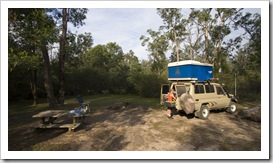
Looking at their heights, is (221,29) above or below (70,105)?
above

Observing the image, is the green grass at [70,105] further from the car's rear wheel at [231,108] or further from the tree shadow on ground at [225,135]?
the tree shadow on ground at [225,135]

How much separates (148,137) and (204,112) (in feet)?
12.9

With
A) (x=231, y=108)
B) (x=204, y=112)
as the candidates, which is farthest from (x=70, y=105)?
(x=231, y=108)

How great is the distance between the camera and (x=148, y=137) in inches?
241

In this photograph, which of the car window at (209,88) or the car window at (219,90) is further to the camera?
the car window at (219,90)

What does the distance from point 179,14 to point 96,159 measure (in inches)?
1065

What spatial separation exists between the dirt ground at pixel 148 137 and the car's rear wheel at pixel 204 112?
34cm

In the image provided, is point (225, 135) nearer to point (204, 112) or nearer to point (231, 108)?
point (204, 112)

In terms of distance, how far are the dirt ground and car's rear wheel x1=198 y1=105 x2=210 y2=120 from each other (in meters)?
0.34

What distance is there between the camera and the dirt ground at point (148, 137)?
17.4ft

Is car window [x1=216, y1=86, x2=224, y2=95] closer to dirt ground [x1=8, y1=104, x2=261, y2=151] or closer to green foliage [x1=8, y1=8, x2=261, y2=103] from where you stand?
dirt ground [x1=8, y1=104, x2=261, y2=151]

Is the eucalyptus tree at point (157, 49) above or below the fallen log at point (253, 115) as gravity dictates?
above

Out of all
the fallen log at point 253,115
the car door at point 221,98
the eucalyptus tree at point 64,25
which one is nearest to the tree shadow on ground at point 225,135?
the fallen log at point 253,115

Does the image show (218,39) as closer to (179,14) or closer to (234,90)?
(179,14)
